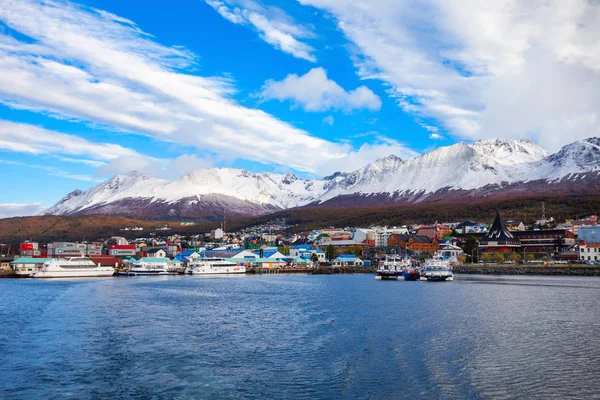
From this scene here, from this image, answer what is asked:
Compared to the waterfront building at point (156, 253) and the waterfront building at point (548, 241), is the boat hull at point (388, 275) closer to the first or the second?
the waterfront building at point (548, 241)

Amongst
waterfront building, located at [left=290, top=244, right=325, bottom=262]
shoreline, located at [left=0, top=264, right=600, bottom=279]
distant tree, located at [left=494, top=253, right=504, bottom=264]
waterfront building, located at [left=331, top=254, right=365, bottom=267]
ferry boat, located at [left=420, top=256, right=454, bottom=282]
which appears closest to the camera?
ferry boat, located at [left=420, top=256, right=454, bottom=282]

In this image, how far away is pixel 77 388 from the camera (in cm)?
1299

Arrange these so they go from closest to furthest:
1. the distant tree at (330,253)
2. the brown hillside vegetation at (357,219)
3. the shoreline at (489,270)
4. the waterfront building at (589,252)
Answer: the shoreline at (489,270) < the waterfront building at (589,252) < the distant tree at (330,253) < the brown hillside vegetation at (357,219)

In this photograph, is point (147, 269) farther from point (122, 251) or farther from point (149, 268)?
point (122, 251)

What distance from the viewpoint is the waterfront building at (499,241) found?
9256 cm

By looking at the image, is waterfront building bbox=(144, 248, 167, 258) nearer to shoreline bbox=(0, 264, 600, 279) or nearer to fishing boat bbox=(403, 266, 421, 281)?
shoreline bbox=(0, 264, 600, 279)

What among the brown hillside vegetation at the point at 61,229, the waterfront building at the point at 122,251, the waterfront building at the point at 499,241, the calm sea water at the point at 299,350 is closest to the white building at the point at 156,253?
the waterfront building at the point at 122,251

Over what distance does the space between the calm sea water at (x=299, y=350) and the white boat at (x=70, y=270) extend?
37.0 m

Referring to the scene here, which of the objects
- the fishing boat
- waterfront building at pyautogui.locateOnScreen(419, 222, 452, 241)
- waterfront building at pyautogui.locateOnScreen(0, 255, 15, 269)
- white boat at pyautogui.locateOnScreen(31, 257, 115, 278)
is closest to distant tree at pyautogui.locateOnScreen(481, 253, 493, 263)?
waterfront building at pyautogui.locateOnScreen(419, 222, 452, 241)

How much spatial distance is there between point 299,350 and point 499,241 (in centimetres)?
8418

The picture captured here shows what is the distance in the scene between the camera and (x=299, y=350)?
57.5 feet

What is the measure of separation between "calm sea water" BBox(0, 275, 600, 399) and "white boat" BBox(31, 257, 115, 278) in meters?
37.0

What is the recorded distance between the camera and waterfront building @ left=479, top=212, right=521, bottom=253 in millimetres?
92562

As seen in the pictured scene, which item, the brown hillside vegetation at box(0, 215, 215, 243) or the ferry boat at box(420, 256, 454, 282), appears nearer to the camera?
the ferry boat at box(420, 256, 454, 282)
